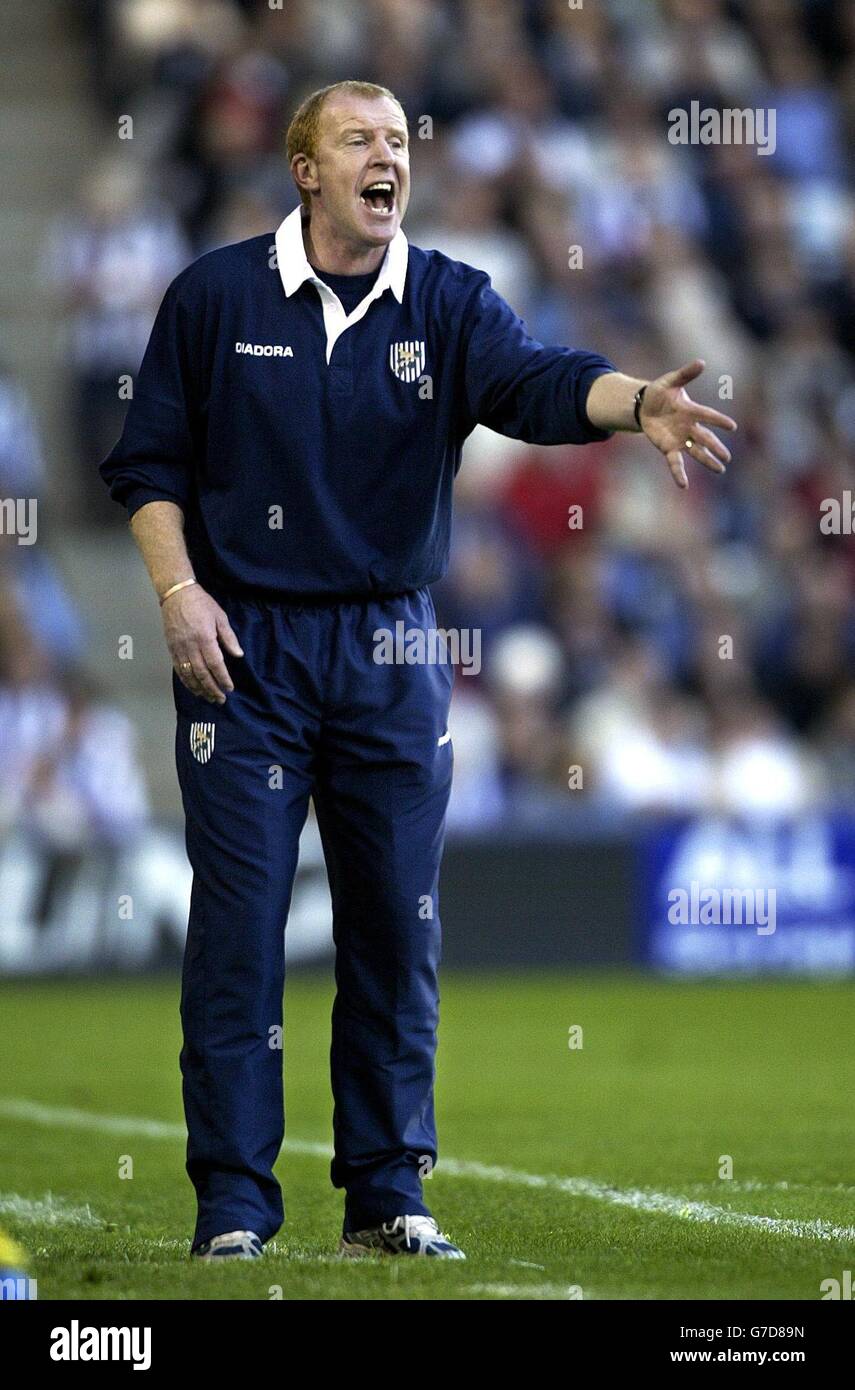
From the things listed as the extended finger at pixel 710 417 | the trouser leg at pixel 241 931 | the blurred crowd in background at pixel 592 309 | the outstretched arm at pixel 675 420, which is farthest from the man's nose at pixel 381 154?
the blurred crowd in background at pixel 592 309

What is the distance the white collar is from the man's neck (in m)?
0.02

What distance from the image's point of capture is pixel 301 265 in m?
5.25

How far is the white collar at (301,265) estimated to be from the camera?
17.2ft

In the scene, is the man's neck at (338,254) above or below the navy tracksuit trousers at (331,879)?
above

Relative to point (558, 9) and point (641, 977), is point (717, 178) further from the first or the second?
point (641, 977)

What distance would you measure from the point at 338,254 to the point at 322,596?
73 cm

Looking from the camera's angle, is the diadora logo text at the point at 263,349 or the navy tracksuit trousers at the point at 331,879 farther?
the diadora logo text at the point at 263,349

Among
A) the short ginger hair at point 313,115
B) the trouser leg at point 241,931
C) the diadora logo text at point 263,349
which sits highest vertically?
the short ginger hair at point 313,115

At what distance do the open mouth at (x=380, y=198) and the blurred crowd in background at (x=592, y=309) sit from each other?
335 inches

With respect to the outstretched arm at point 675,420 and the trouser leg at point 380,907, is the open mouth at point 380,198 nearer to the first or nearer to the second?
the outstretched arm at point 675,420

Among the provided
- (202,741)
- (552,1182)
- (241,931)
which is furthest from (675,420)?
(552,1182)

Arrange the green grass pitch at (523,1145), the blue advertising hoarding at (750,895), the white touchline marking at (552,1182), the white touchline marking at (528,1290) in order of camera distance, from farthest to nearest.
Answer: the blue advertising hoarding at (750,895), the white touchline marking at (552,1182), the green grass pitch at (523,1145), the white touchline marking at (528,1290)

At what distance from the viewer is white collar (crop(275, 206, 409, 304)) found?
5242 mm

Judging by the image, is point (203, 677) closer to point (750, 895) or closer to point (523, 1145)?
point (523, 1145)
